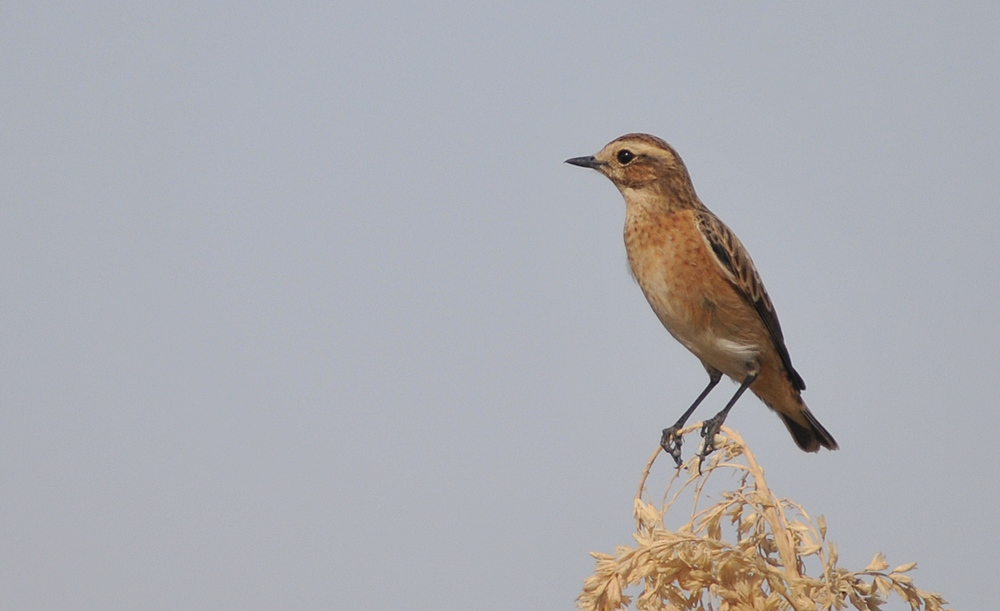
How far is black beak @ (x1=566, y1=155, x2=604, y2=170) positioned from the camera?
732 cm

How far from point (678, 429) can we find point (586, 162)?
186 cm

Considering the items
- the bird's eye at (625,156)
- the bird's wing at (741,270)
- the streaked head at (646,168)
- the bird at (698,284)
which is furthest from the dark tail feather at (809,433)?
the bird's eye at (625,156)

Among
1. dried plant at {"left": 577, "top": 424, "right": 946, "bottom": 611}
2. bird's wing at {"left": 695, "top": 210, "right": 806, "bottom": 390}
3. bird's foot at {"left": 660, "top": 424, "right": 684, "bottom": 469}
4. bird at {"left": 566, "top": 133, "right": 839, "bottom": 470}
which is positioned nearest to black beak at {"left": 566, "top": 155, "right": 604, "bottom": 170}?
bird at {"left": 566, "top": 133, "right": 839, "bottom": 470}

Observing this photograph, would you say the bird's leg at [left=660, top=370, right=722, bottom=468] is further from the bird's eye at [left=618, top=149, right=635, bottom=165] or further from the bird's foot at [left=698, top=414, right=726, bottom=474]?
the bird's eye at [left=618, top=149, right=635, bottom=165]

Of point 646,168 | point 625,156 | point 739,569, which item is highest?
point 625,156

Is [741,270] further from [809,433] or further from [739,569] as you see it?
[739,569]

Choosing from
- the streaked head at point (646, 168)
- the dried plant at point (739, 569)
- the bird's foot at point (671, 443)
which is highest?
the streaked head at point (646, 168)

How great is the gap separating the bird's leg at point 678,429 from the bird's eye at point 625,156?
1.47m

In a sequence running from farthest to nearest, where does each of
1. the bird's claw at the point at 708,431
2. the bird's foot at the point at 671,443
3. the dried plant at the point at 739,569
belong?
the bird's foot at the point at 671,443
the bird's claw at the point at 708,431
the dried plant at the point at 739,569

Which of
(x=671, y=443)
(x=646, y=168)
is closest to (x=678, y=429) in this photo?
(x=671, y=443)

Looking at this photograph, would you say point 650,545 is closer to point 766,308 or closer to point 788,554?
point 788,554

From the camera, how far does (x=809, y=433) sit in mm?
7422

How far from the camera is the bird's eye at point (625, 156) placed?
23.7 feet

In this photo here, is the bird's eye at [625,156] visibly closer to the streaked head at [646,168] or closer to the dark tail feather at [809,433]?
the streaked head at [646,168]
